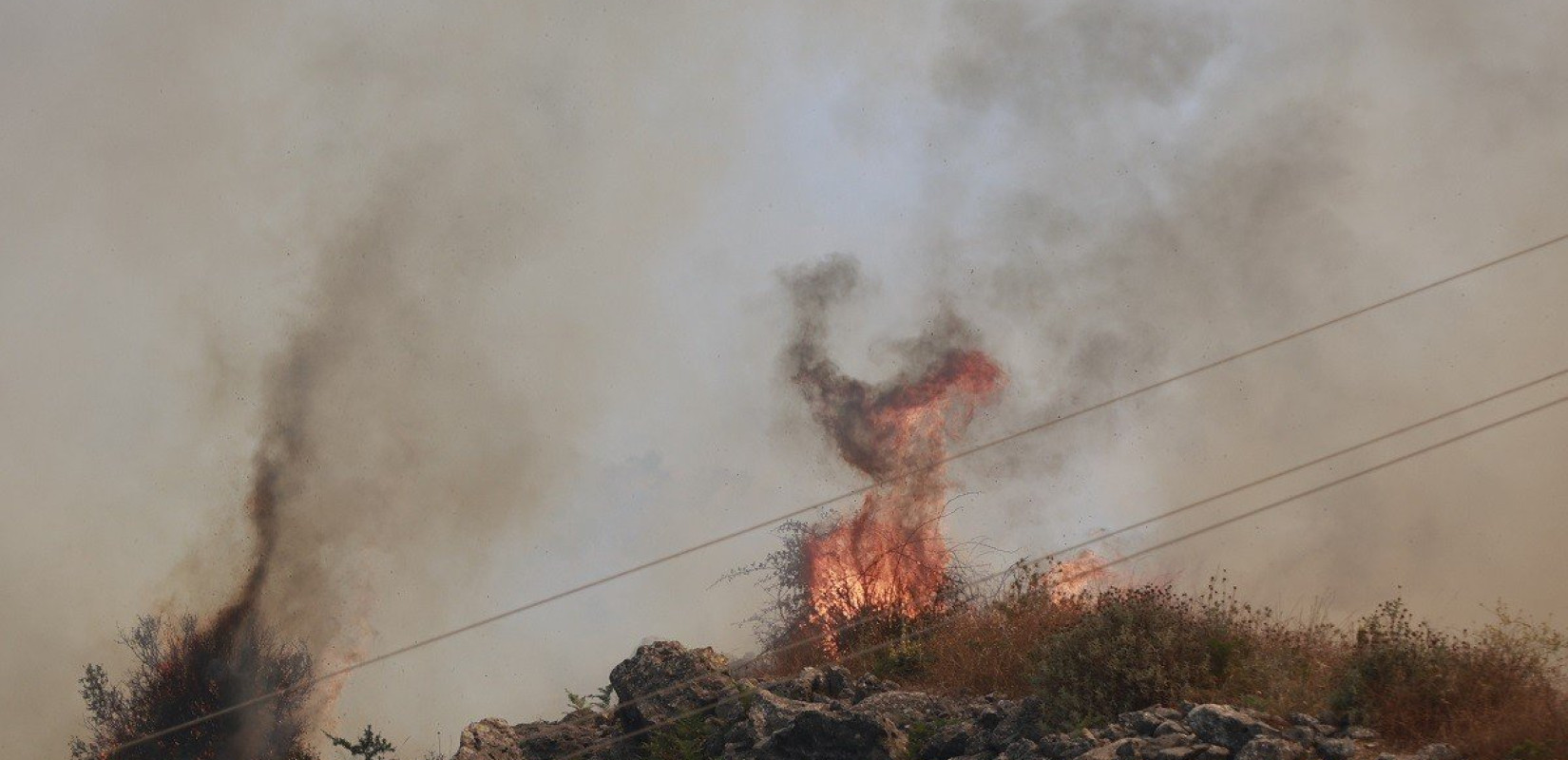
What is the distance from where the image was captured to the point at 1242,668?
→ 22.5 metres

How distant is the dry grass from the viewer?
1922 cm

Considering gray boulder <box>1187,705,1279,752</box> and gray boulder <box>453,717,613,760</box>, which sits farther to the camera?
gray boulder <box>453,717,613,760</box>

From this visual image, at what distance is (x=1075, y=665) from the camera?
23.0 meters

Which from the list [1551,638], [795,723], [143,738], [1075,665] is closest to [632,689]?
[795,723]

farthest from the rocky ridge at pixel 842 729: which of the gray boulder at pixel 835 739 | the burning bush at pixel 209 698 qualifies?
the burning bush at pixel 209 698

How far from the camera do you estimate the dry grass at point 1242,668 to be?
63.1ft

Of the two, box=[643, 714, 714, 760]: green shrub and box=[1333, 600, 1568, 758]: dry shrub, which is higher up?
box=[643, 714, 714, 760]: green shrub

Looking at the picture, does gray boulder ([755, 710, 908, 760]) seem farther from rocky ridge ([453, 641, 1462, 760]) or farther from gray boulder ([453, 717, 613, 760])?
gray boulder ([453, 717, 613, 760])

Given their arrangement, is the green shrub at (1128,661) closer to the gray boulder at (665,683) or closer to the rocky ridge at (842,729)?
the rocky ridge at (842,729)

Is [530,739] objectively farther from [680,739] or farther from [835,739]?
[835,739]

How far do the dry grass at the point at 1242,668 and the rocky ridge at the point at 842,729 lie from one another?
60 cm

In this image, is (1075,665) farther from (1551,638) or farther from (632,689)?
(632,689)

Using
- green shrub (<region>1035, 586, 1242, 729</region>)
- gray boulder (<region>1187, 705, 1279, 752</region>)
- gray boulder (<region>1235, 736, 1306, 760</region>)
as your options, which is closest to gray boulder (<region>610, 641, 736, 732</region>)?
green shrub (<region>1035, 586, 1242, 729</region>)

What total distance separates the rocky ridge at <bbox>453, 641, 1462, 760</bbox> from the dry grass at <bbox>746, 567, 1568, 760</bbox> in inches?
23.6
